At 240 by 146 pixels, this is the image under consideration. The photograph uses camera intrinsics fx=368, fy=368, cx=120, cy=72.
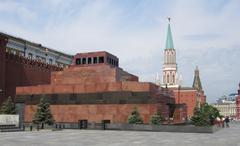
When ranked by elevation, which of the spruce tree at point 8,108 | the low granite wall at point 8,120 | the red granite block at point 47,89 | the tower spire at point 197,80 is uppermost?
the tower spire at point 197,80

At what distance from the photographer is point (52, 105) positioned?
51.6 metres

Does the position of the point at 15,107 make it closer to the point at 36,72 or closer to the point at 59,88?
the point at 59,88

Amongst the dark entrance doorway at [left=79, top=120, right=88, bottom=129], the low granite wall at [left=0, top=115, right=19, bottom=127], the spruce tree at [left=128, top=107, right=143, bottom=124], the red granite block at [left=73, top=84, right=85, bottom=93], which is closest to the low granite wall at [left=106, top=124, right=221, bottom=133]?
the spruce tree at [left=128, top=107, right=143, bottom=124]

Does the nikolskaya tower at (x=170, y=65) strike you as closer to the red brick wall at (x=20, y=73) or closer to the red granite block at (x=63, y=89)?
the red brick wall at (x=20, y=73)

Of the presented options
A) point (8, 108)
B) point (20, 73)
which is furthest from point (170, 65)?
point (8, 108)

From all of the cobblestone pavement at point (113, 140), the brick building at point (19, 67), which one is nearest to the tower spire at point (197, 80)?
the brick building at point (19, 67)

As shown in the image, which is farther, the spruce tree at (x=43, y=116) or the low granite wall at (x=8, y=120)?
the spruce tree at (x=43, y=116)

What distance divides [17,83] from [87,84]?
1870cm

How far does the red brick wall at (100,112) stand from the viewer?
1859 inches

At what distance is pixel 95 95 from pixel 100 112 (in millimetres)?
2391

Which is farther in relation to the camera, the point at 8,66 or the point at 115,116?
the point at 8,66

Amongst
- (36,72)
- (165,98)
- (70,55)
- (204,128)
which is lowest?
(204,128)

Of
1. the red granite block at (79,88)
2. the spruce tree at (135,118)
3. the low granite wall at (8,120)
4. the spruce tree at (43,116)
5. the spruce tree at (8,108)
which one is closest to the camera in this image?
the low granite wall at (8,120)

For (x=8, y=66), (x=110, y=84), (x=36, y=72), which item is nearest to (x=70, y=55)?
(x=36, y=72)
